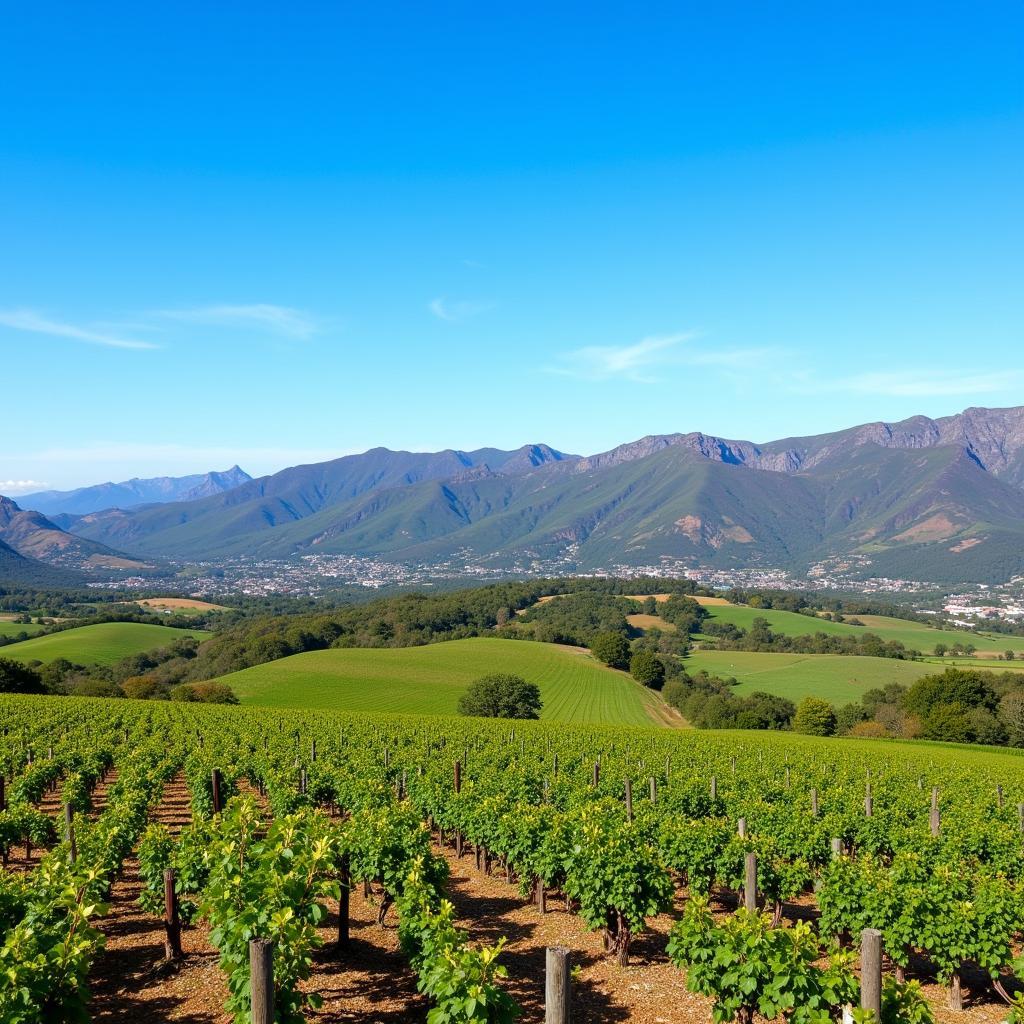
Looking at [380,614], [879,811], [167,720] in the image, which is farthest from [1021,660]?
[167,720]

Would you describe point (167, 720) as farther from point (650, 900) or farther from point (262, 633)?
point (262, 633)

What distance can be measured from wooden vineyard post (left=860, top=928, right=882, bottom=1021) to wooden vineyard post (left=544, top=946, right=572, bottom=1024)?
3.81 m

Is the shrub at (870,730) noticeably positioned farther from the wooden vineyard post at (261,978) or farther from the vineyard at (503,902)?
the wooden vineyard post at (261,978)

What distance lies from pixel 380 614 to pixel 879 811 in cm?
13028

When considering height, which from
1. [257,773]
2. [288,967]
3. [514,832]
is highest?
[288,967]

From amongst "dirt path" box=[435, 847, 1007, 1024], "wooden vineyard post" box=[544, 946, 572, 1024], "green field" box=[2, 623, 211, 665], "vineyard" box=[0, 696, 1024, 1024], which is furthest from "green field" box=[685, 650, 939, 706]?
"green field" box=[2, 623, 211, 665]

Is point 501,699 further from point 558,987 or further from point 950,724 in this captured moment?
point 558,987

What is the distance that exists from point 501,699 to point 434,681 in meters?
15.0

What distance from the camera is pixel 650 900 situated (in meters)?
13.0

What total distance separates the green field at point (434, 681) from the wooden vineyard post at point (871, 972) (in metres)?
66.4

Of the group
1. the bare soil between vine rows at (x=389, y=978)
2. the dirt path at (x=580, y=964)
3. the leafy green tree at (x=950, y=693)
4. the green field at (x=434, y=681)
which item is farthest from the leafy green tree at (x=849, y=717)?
the bare soil between vine rows at (x=389, y=978)

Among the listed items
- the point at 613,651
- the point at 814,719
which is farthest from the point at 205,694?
the point at 814,719

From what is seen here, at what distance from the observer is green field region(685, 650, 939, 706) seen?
9656cm

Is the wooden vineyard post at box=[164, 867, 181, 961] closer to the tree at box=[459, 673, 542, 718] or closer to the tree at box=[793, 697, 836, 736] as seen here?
the tree at box=[459, 673, 542, 718]
